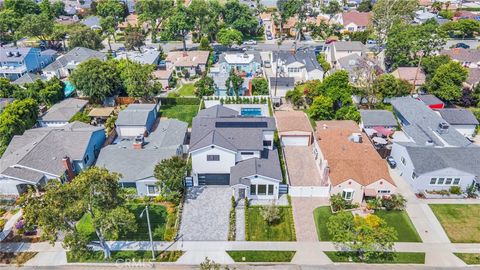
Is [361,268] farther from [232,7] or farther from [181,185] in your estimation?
[232,7]

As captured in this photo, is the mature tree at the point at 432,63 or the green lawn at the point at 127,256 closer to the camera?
the green lawn at the point at 127,256

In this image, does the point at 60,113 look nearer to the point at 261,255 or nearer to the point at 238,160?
the point at 238,160

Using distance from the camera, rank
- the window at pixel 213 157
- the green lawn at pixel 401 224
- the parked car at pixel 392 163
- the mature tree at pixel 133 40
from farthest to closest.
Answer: the mature tree at pixel 133 40
the parked car at pixel 392 163
the window at pixel 213 157
the green lawn at pixel 401 224

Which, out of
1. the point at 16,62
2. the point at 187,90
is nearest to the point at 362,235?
the point at 187,90

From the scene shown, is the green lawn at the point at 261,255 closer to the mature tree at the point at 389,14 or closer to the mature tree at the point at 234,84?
the mature tree at the point at 234,84

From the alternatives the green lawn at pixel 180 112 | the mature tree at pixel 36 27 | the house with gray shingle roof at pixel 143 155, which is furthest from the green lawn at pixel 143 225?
the mature tree at pixel 36 27

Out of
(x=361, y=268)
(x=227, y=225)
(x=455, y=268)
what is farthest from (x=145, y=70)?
(x=455, y=268)
